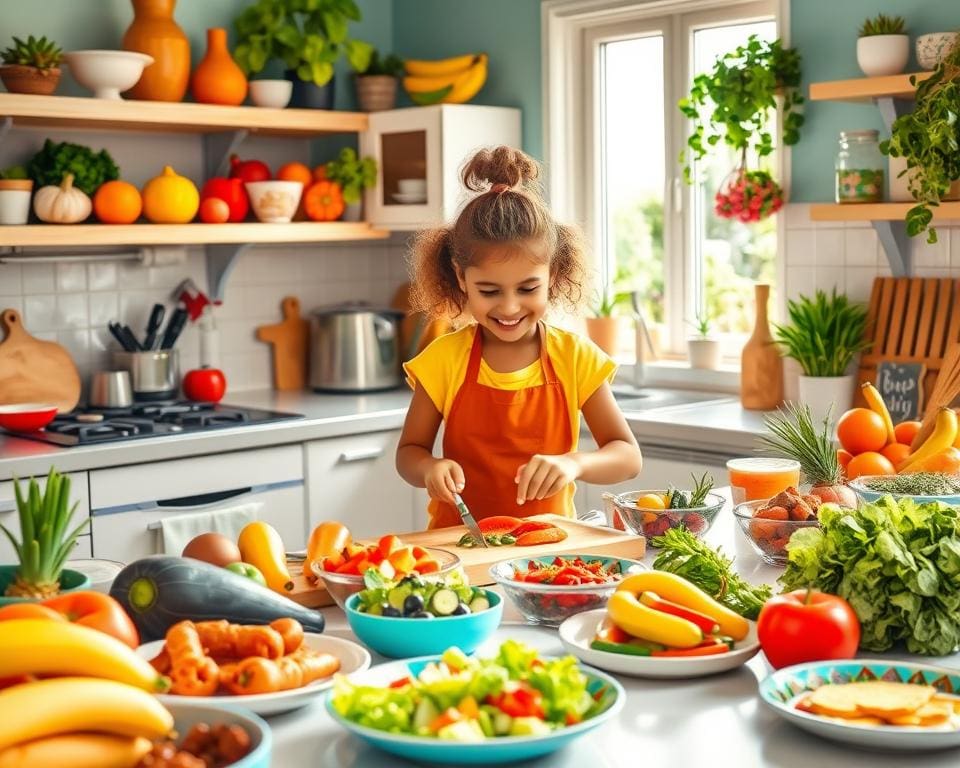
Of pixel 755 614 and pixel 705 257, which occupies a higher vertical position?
pixel 705 257

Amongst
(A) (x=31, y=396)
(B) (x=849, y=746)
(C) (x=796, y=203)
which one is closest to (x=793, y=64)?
(C) (x=796, y=203)

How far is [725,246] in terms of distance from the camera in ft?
14.1

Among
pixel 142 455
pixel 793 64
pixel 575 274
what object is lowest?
pixel 142 455

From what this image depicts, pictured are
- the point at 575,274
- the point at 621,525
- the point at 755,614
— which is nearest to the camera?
the point at 755,614

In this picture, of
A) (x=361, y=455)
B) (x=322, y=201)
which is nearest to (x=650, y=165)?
(x=322, y=201)

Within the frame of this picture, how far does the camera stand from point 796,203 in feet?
12.8

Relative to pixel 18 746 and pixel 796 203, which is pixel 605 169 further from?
pixel 18 746

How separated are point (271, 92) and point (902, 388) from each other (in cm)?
218

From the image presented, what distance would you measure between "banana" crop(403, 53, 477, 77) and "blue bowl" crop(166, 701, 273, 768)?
3.52 meters

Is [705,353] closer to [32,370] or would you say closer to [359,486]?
[359,486]

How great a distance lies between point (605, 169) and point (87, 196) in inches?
68.1

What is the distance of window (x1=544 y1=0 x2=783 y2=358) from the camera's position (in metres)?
4.24

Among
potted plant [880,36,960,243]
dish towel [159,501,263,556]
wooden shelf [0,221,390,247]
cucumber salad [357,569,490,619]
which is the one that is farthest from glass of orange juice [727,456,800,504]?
wooden shelf [0,221,390,247]

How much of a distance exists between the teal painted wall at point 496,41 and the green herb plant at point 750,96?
635mm
